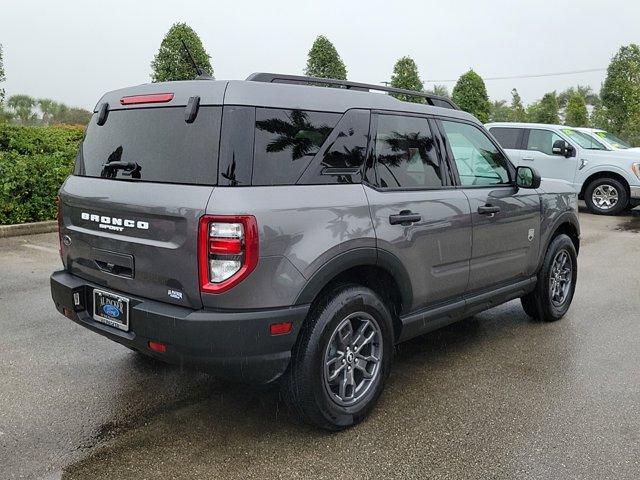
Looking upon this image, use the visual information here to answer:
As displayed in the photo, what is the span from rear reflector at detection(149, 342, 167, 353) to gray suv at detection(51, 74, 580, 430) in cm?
3

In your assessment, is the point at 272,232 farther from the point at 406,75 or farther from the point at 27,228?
the point at 406,75

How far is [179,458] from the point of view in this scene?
292 cm

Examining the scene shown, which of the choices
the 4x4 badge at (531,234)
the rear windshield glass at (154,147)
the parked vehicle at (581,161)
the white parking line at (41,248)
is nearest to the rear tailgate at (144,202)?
the rear windshield glass at (154,147)

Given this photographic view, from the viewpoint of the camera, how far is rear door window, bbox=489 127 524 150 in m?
12.8

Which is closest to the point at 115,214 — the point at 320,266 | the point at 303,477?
the point at 320,266

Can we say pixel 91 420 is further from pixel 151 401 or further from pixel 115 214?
pixel 115 214

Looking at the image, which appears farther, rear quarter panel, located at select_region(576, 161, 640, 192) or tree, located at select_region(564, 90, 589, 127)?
tree, located at select_region(564, 90, 589, 127)

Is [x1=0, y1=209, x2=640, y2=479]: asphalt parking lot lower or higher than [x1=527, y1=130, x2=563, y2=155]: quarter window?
lower

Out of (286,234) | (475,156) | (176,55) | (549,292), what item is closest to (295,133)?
(286,234)

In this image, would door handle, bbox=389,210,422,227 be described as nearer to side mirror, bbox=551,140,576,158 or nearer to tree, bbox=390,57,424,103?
side mirror, bbox=551,140,576,158

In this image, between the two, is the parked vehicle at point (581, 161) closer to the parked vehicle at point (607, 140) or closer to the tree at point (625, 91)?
the parked vehicle at point (607, 140)

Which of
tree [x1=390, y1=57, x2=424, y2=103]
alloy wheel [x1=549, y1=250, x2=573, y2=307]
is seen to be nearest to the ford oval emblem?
alloy wheel [x1=549, y1=250, x2=573, y2=307]

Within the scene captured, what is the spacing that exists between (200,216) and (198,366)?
0.73 meters

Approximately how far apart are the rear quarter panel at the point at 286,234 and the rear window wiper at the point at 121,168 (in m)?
0.64
